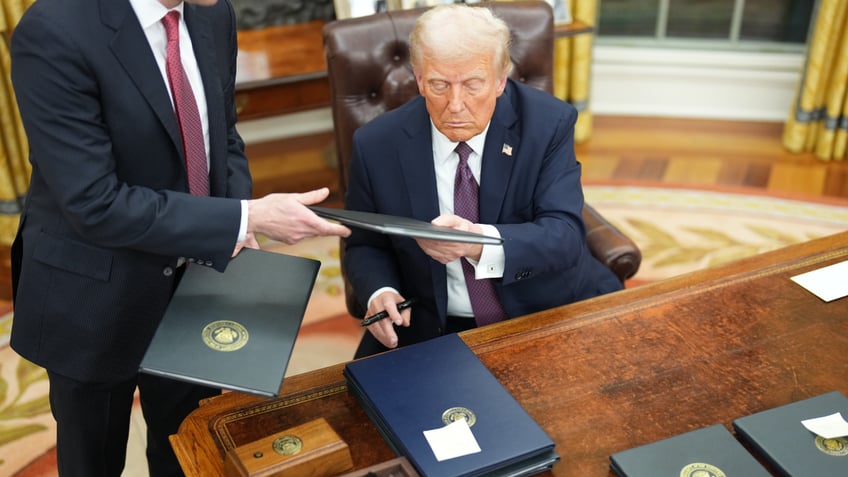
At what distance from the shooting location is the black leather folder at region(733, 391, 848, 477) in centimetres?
157

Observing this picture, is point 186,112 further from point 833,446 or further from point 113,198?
point 833,446

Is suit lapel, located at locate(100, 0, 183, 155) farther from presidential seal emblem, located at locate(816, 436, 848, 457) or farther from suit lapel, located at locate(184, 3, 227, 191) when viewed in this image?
presidential seal emblem, located at locate(816, 436, 848, 457)

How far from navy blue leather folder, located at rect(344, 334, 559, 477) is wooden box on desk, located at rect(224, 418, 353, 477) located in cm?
12

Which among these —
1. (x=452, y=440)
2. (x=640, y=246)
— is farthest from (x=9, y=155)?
(x=452, y=440)

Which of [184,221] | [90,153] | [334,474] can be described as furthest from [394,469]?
[90,153]

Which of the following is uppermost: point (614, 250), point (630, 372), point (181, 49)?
point (181, 49)

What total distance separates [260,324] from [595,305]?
810mm

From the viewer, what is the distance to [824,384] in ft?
5.94

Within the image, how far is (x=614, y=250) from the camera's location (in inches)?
103

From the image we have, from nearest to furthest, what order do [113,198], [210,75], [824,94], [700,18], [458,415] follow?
1. [458,415]
2. [113,198]
3. [210,75]
4. [824,94]
5. [700,18]

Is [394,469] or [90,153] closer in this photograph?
[394,469]

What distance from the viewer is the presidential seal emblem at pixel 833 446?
1.60 metres

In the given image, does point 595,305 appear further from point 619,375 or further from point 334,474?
point 334,474

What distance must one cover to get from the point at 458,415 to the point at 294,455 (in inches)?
12.7
